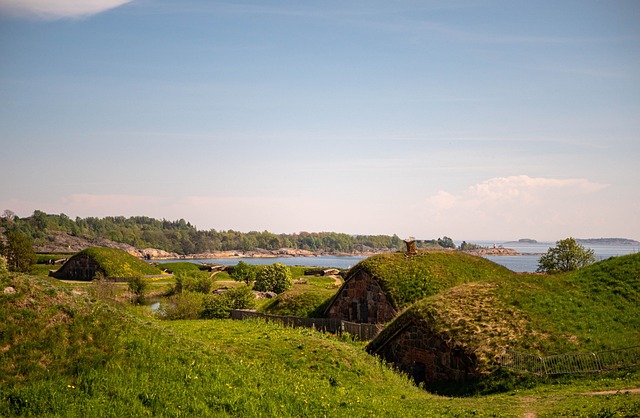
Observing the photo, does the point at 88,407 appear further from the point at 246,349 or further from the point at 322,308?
the point at 322,308

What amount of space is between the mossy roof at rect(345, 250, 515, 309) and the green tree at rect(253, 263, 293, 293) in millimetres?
29721

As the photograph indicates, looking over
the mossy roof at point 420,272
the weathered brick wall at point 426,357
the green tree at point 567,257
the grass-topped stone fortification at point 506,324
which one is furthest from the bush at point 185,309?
the green tree at point 567,257

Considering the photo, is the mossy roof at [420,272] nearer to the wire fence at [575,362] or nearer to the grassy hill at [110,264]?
the wire fence at [575,362]

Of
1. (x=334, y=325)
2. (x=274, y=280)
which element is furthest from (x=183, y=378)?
(x=274, y=280)

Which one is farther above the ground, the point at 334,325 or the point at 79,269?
the point at 79,269

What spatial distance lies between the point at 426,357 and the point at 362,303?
15.8 m

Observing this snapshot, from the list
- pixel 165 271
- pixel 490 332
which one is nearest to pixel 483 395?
pixel 490 332

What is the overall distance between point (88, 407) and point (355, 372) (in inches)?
515

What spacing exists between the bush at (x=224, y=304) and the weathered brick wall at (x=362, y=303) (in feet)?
31.2

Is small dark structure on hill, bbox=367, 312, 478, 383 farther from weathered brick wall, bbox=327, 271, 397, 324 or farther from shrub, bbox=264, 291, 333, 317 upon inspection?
shrub, bbox=264, 291, 333, 317

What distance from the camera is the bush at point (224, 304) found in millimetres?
48562

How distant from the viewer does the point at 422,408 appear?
19922 millimetres

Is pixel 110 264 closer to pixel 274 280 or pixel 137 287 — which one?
pixel 137 287

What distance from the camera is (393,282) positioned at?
148ft
